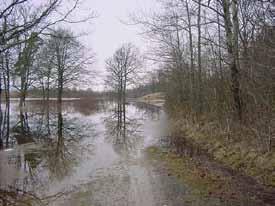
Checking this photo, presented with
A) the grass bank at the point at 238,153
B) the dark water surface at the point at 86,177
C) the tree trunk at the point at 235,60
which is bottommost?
the dark water surface at the point at 86,177

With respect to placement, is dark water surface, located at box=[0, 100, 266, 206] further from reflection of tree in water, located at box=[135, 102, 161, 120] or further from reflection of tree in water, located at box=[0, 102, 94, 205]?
reflection of tree in water, located at box=[135, 102, 161, 120]

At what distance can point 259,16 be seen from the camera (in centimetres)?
712

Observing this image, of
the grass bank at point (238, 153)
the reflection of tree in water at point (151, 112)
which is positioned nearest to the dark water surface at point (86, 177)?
the grass bank at point (238, 153)

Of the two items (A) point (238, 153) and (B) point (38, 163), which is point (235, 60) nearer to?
(A) point (238, 153)

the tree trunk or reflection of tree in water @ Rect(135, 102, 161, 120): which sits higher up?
the tree trunk

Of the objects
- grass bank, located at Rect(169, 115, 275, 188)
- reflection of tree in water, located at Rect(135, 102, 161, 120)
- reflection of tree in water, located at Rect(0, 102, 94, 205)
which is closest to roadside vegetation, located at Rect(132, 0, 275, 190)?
grass bank, located at Rect(169, 115, 275, 188)

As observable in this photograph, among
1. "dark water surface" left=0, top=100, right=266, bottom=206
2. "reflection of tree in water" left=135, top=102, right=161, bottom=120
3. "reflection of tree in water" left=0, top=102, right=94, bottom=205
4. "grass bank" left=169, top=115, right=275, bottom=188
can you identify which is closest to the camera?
"dark water surface" left=0, top=100, right=266, bottom=206

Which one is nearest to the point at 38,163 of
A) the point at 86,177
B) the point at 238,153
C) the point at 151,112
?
the point at 86,177

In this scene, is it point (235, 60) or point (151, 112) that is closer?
point (235, 60)

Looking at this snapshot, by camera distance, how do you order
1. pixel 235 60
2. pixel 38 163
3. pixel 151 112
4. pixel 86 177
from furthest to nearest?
pixel 151 112 < pixel 235 60 < pixel 38 163 < pixel 86 177

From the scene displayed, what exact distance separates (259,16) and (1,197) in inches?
290

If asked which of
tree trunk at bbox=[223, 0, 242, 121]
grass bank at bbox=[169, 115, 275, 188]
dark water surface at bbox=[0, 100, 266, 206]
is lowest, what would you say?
dark water surface at bbox=[0, 100, 266, 206]

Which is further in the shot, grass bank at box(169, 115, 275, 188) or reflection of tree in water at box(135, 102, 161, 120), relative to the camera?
reflection of tree in water at box(135, 102, 161, 120)

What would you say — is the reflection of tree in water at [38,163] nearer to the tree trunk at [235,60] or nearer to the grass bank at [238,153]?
the grass bank at [238,153]
